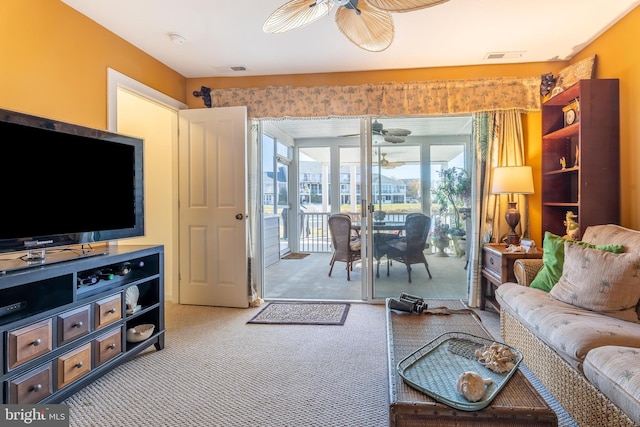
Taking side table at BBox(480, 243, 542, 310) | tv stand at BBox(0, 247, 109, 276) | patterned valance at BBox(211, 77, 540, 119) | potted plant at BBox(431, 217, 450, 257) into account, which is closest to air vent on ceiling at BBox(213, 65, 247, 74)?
patterned valance at BBox(211, 77, 540, 119)

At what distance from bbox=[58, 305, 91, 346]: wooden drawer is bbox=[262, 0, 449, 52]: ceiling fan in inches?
76.4

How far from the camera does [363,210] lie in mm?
3574

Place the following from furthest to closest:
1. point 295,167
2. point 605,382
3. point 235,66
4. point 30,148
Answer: point 295,167 → point 235,66 → point 30,148 → point 605,382

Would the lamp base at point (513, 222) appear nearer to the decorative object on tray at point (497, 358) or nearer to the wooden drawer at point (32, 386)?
the decorative object on tray at point (497, 358)

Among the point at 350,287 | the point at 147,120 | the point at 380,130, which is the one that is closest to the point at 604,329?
the point at 380,130

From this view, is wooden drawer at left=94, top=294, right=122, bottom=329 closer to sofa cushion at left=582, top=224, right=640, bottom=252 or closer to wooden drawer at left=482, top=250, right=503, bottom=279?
wooden drawer at left=482, top=250, right=503, bottom=279

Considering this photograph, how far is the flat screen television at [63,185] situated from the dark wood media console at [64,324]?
187 mm

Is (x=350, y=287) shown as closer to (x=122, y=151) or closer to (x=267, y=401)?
(x=267, y=401)

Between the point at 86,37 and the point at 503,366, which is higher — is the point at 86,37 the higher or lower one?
the higher one

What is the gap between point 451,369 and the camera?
142 cm

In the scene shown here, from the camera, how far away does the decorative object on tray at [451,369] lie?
1193 millimetres

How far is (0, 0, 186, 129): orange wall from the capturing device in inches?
78.0

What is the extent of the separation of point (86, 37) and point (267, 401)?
2852 millimetres

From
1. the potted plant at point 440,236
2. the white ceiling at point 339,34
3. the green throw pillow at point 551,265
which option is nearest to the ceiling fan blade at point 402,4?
the white ceiling at point 339,34
